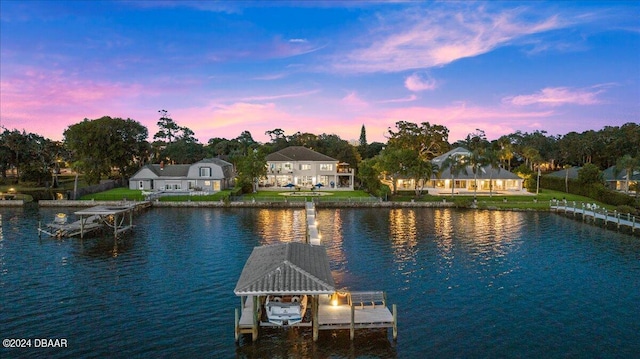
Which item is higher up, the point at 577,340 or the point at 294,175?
the point at 294,175

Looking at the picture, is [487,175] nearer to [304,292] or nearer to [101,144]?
[101,144]

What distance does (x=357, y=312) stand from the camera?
20.3m

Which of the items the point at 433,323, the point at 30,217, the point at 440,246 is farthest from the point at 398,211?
the point at 30,217

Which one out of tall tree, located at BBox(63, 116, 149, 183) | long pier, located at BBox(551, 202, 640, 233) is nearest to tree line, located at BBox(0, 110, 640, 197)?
tall tree, located at BBox(63, 116, 149, 183)

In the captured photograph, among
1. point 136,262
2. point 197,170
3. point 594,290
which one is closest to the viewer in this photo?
point 594,290

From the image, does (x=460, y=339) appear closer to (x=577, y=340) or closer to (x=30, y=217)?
(x=577, y=340)

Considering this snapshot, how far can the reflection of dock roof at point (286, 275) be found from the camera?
17.6 m

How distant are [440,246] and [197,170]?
51584 mm

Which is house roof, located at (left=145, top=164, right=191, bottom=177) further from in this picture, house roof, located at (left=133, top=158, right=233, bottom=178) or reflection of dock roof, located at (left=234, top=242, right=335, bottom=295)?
reflection of dock roof, located at (left=234, top=242, right=335, bottom=295)

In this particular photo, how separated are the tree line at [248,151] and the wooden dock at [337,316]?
163 ft

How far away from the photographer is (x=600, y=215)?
165ft

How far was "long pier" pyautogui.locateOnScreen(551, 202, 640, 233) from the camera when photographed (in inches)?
1830

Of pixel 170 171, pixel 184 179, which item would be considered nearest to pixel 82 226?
pixel 184 179

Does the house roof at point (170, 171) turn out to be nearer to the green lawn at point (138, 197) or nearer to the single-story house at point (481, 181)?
the green lawn at point (138, 197)
